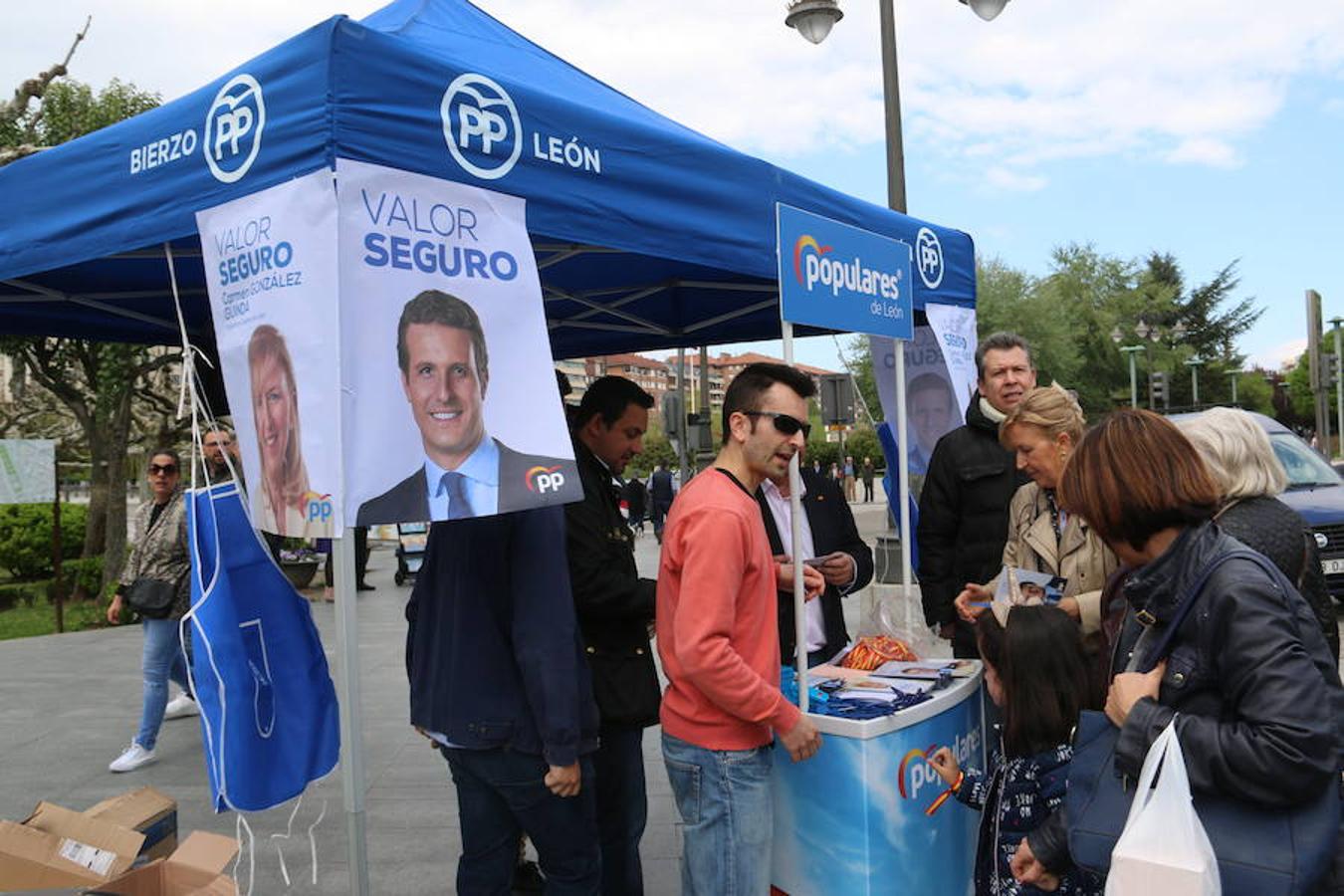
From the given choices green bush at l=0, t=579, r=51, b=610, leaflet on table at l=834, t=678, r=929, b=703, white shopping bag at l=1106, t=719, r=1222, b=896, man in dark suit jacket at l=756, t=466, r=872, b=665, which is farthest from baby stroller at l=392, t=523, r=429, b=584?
white shopping bag at l=1106, t=719, r=1222, b=896

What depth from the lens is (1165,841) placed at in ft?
5.44

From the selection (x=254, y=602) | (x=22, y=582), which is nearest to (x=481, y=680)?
(x=254, y=602)

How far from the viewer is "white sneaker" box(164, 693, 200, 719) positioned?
6.79 m

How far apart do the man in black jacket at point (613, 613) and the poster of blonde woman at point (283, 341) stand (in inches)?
34.2

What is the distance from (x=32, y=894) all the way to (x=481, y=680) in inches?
60.9

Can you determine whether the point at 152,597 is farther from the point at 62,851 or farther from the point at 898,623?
the point at 898,623

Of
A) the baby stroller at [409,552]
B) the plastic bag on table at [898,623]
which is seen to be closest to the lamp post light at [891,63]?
the plastic bag on table at [898,623]

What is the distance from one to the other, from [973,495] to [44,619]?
42.6ft

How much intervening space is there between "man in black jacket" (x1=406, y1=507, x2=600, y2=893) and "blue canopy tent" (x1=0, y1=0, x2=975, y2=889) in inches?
11.0

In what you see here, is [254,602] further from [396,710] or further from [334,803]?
[396,710]

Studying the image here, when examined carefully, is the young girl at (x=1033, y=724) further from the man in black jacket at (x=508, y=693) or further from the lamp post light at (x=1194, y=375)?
the lamp post light at (x=1194, y=375)

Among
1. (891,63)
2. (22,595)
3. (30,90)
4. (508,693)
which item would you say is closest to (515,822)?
(508,693)

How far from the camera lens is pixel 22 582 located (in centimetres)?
1675

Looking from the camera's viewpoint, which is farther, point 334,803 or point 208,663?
point 334,803
